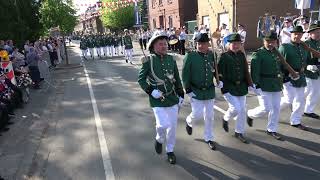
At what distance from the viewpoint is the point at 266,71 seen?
726cm

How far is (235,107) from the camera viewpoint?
280 inches

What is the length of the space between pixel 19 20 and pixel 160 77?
735 inches

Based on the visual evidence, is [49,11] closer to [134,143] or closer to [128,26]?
[134,143]

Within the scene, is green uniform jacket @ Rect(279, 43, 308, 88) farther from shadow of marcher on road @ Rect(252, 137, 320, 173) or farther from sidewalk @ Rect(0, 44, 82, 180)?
sidewalk @ Rect(0, 44, 82, 180)

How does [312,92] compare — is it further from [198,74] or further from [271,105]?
[198,74]

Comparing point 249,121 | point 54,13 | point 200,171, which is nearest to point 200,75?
point 200,171

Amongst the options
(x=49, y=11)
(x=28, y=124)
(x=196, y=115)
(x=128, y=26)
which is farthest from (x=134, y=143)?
(x=128, y=26)

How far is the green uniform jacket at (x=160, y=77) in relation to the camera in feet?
20.6

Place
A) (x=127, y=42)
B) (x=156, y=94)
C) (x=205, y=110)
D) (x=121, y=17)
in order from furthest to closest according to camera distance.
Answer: (x=121, y=17), (x=127, y=42), (x=205, y=110), (x=156, y=94)

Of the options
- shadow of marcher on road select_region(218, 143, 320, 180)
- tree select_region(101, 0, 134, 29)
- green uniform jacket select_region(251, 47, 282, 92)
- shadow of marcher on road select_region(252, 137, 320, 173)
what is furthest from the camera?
tree select_region(101, 0, 134, 29)

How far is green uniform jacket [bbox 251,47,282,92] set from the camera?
23.5 feet

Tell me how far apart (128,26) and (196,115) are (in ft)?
228

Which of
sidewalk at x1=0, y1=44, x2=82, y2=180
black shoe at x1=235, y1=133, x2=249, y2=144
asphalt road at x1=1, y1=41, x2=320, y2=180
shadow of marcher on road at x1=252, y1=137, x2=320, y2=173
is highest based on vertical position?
black shoe at x1=235, y1=133, x2=249, y2=144

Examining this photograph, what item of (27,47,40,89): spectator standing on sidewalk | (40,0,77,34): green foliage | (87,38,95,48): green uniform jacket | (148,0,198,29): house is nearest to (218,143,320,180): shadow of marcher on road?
(27,47,40,89): spectator standing on sidewalk
